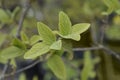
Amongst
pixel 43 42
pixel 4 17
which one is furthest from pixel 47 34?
pixel 4 17

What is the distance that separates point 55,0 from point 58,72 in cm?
184

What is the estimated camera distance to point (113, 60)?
206 centimetres

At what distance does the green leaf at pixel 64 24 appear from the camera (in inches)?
22.0

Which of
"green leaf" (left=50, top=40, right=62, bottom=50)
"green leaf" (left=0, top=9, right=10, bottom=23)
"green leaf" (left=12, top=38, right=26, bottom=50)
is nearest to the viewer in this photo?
"green leaf" (left=50, top=40, right=62, bottom=50)

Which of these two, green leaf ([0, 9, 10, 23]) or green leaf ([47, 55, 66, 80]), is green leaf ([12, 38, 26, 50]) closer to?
green leaf ([47, 55, 66, 80])

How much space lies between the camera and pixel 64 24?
56cm

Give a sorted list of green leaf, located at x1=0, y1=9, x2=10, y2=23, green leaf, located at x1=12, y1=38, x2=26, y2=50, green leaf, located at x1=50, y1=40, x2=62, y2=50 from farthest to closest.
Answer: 1. green leaf, located at x1=0, y1=9, x2=10, y2=23
2. green leaf, located at x1=12, y1=38, x2=26, y2=50
3. green leaf, located at x1=50, y1=40, x2=62, y2=50

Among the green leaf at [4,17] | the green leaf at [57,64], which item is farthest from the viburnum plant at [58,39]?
the green leaf at [4,17]

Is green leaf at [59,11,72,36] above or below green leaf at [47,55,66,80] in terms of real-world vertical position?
above

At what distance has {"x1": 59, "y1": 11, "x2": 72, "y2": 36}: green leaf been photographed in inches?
22.0

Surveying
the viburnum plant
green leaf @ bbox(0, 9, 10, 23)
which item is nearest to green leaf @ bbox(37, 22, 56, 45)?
the viburnum plant

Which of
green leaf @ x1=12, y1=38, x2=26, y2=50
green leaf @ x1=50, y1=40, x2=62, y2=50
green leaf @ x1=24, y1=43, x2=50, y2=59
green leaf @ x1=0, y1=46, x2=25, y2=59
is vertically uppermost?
green leaf @ x1=50, y1=40, x2=62, y2=50

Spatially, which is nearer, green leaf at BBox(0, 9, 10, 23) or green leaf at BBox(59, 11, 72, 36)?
green leaf at BBox(59, 11, 72, 36)

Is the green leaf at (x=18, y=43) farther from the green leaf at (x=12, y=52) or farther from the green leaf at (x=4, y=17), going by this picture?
the green leaf at (x=4, y=17)
